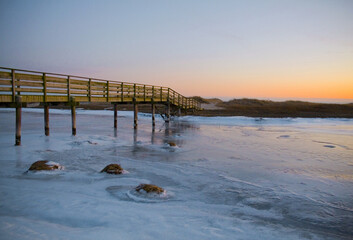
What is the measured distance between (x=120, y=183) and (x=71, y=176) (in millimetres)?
1496

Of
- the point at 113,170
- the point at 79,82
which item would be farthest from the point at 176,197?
the point at 79,82

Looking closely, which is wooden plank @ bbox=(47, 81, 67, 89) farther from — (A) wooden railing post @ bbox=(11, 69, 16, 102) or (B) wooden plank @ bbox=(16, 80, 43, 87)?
(A) wooden railing post @ bbox=(11, 69, 16, 102)

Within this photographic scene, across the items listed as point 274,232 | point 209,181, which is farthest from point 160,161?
point 274,232

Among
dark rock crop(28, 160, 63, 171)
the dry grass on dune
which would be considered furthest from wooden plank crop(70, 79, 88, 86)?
the dry grass on dune

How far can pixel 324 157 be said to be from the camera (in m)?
11.8

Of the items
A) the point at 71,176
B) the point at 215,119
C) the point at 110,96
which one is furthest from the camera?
the point at 215,119

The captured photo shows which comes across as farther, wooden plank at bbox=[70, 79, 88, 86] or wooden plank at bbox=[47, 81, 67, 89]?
wooden plank at bbox=[70, 79, 88, 86]

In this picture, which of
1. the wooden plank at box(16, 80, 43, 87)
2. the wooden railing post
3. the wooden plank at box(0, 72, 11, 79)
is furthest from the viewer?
the wooden plank at box(16, 80, 43, 87)

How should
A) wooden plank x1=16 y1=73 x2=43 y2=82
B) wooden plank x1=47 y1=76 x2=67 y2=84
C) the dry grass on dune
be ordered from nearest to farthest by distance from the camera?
1. wooden plank x1=16 y1=73 x2=43 y2=82
2. wooden plank x1=47 y1=76 x2=67 y2=84
3. the dry grass on dune

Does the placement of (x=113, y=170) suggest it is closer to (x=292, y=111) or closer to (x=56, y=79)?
(x=56, y=79)

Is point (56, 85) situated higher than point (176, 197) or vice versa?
point (56, 85)

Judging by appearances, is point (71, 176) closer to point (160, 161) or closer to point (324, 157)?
point (160, 161)

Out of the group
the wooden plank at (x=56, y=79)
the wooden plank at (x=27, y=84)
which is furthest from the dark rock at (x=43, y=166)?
the wooden plank at (x=56, y=79)

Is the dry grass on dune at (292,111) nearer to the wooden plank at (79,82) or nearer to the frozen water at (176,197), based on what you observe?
the wooden plank at (79,82)
